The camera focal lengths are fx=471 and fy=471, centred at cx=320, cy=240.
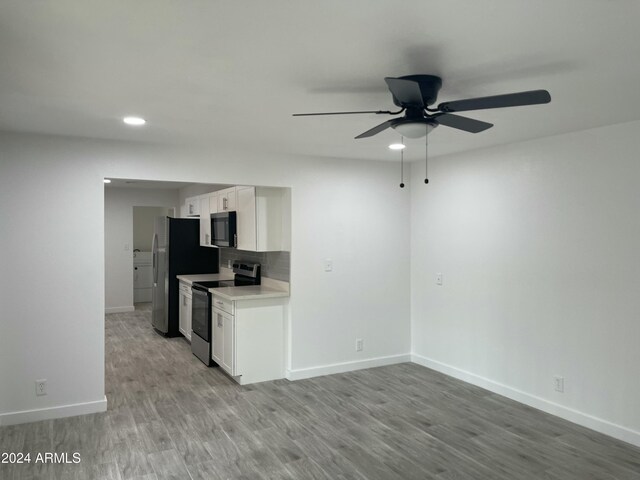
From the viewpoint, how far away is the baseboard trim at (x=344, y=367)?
4.86 metres

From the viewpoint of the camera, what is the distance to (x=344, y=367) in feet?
16.8

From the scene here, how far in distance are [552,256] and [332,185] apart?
7.38 feet

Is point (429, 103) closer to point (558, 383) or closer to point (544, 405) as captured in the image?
point (558, 383)

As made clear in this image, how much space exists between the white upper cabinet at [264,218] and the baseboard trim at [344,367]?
4.27 feet

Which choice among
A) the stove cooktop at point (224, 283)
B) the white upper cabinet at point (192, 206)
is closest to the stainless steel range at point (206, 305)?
the stove cooktop at point (224, 283)

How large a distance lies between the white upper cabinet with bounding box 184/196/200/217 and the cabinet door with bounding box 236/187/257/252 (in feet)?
5.52

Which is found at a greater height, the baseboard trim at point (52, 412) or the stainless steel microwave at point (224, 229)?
the stainless steel microwave at point (224, 229)

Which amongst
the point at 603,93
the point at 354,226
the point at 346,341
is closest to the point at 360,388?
the point at 346,341

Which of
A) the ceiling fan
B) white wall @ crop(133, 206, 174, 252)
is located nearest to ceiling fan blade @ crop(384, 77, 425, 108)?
the ceiling fan

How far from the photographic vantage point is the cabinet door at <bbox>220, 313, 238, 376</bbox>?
15.2 ft

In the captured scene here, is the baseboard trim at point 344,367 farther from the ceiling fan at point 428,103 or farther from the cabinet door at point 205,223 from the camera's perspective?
the ceiling fan at point 428,103

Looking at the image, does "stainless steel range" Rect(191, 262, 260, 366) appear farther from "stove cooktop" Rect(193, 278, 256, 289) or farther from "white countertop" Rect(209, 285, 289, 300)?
"white countertop" Rect(209, 285, 289, 300)

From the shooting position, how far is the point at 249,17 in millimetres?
1784

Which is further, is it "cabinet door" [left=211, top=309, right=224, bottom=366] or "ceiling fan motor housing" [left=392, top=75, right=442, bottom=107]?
"cabinet door" [left=211, top=309, right=224, bottom=366]
